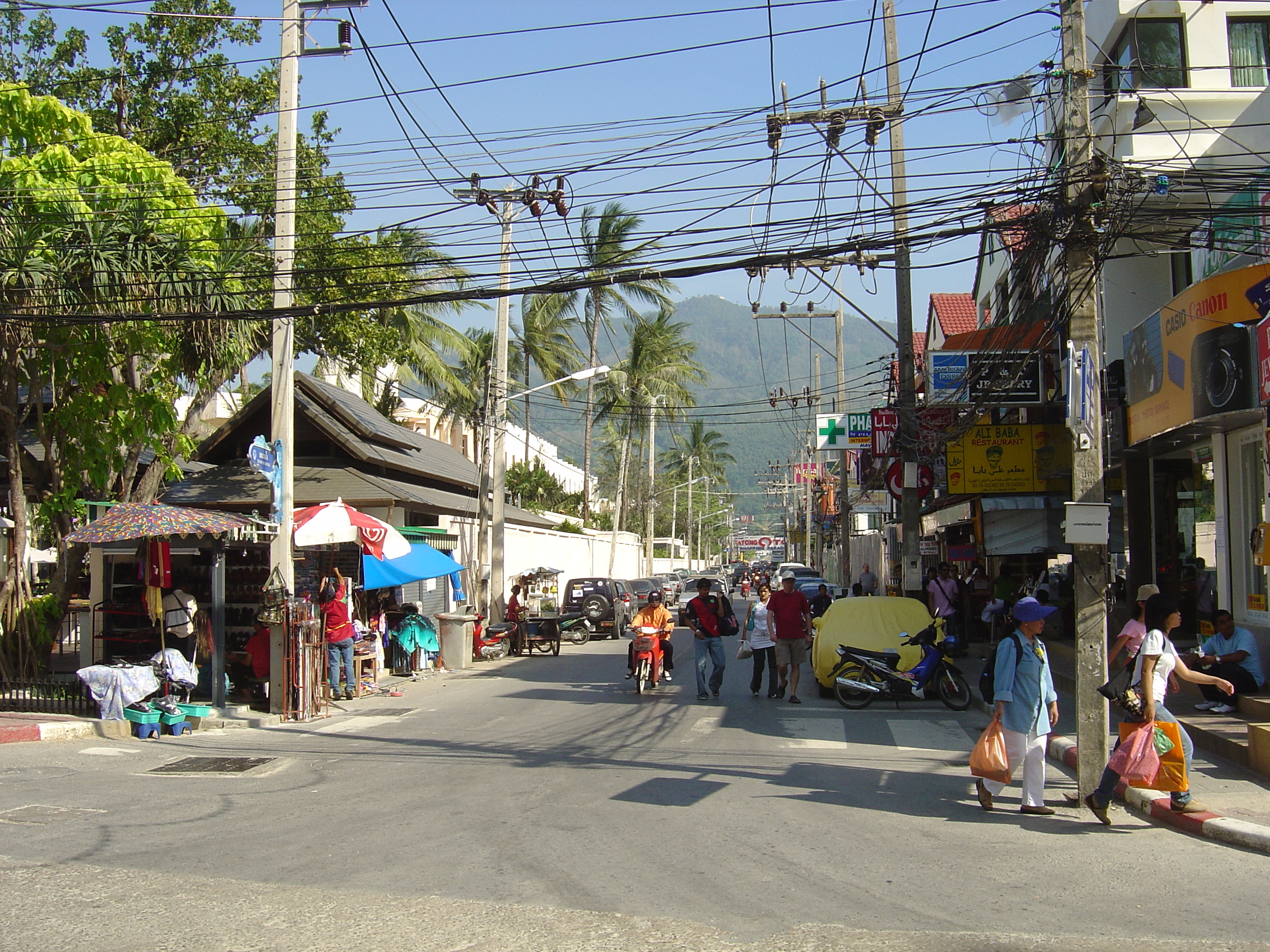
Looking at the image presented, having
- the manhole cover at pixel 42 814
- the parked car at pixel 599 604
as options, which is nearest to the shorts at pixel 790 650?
the manhole cover at pixel 42 814

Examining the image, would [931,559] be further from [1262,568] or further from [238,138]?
[238,138]

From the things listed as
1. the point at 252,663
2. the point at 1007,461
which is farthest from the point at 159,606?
the point at 1007,461

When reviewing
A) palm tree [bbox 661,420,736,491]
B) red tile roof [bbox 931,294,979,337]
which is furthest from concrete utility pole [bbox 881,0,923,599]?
palm tree [bbox 661,420,736,491]

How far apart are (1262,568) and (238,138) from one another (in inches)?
754

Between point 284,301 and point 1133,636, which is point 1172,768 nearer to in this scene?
point 1133,636

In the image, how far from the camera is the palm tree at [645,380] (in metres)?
A: 50.0

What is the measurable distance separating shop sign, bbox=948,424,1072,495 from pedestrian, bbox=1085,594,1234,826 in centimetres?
1226

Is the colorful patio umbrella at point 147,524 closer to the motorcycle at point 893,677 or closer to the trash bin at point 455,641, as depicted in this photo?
the trash bin at point 455,641

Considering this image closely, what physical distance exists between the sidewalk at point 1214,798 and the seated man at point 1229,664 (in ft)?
1.81

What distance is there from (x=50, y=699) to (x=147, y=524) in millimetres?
3087

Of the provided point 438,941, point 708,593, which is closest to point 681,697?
point 708,593

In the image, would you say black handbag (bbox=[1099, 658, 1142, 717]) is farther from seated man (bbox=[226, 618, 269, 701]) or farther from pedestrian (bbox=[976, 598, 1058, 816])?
seated man (bbox=[226, 618, 269, 701])

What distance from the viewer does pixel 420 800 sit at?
357 inches

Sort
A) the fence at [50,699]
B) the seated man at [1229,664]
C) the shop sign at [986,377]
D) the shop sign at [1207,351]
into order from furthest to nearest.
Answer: the shop sign at [986,377] < the fence at [50,699] < the shop sign at [1207,351] < the seated man at [1229,664]
